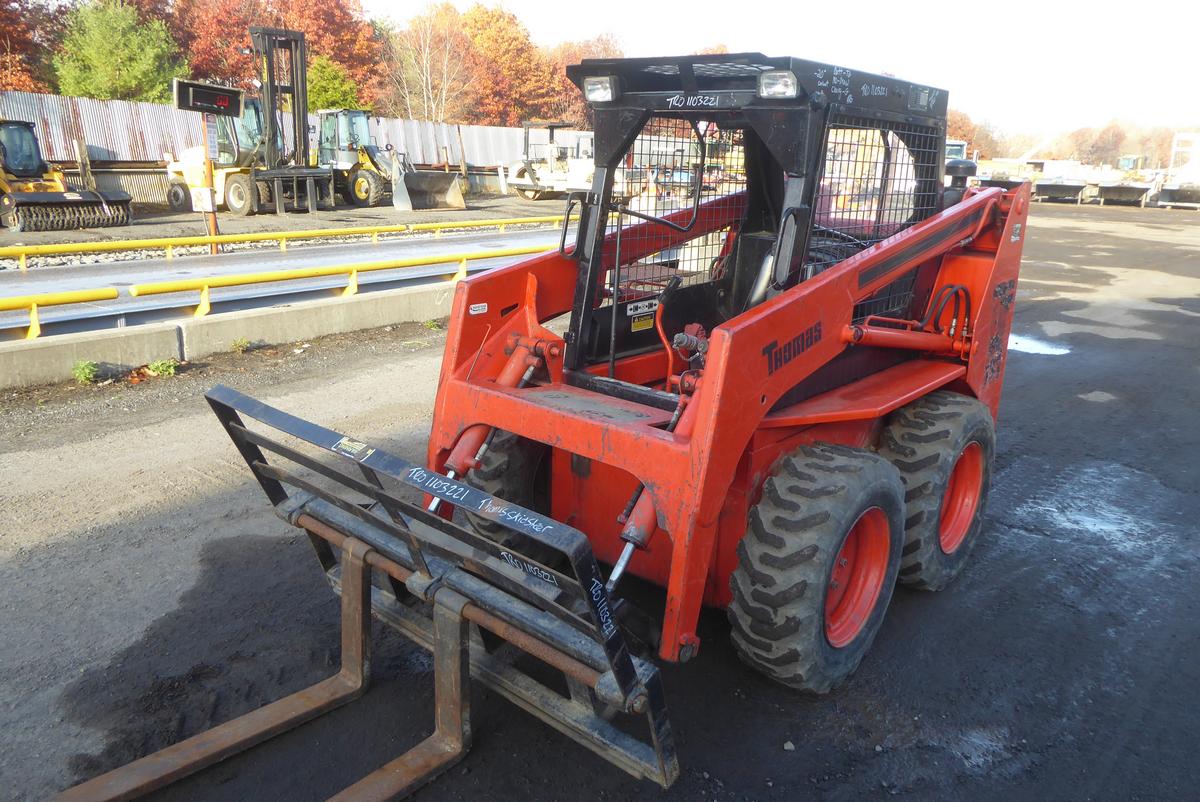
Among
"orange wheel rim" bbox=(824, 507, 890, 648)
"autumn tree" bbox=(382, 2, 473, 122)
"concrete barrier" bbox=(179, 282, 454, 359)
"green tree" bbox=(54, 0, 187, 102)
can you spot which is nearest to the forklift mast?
"concrete barrier" bbox=(179, 282, 454, 359)

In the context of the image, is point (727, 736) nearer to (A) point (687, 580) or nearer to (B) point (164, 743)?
(A) point (687, 580)

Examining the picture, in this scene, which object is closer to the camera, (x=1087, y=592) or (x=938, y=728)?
(x=938, y=728)

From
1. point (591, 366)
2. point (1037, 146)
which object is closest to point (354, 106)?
point (591, 366)

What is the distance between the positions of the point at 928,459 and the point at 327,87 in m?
39.2

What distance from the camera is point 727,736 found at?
11.2ft

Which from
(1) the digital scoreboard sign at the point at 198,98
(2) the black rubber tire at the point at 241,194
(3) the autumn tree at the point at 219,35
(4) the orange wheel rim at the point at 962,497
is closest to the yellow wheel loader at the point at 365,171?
(2) the black rubber tire at the point at 241,194

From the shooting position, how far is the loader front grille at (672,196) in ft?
13.9

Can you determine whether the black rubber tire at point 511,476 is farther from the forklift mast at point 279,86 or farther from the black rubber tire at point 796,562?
the forklift mast at point 279,86

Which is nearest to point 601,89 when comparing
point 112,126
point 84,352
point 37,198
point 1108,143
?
point 84,352

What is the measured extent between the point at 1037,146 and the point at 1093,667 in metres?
106

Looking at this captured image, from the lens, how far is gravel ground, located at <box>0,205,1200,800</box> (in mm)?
3238

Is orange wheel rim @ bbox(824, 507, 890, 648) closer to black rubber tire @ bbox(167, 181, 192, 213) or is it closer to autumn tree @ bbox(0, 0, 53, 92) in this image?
black rubber tire @ bbox(167, 181, 192, 213)

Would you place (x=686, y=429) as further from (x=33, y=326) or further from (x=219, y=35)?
(x=219, y=35)

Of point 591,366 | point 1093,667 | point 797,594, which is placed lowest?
point 1093,667
